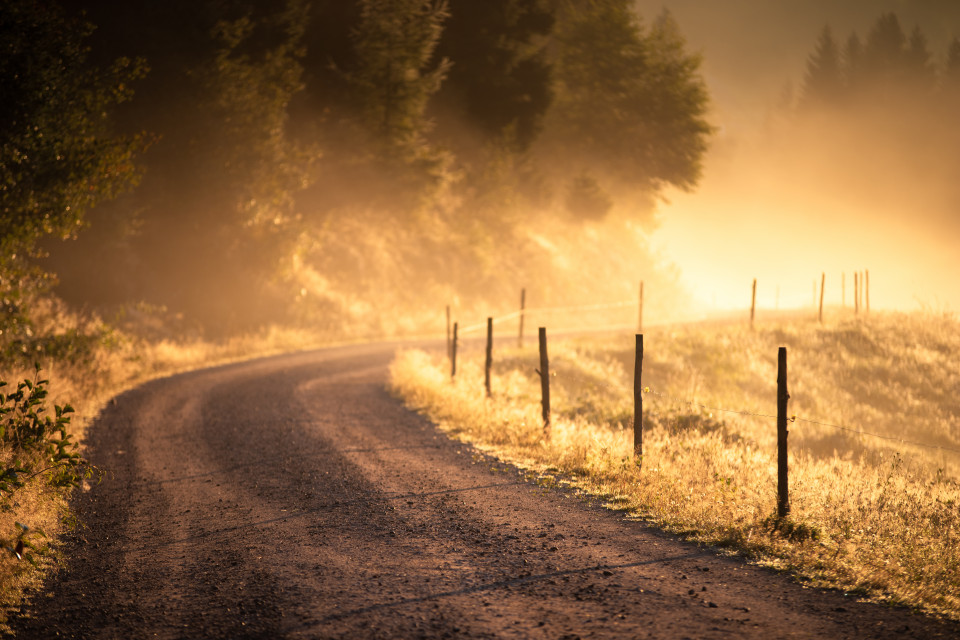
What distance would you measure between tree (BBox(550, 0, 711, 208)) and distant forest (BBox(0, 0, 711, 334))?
11 cm

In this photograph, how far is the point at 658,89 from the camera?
39.0m

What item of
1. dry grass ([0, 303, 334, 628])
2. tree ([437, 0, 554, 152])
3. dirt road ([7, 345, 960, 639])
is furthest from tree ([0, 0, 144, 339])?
tree ([437, 0, 554, 152])

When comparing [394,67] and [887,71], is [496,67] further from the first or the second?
[887,71]

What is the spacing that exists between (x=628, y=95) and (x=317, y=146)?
1965 centimetres

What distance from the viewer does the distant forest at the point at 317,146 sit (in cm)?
1362

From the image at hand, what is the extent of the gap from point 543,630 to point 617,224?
46461mm

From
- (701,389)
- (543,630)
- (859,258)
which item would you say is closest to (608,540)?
(543,630)

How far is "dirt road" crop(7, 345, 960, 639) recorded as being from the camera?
213 inches

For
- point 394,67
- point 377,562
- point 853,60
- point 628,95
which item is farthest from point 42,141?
point 853,60

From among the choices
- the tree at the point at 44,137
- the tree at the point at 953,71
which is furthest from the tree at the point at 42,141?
the tree at the point at 953,71

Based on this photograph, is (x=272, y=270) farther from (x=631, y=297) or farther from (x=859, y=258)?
(x=859, y=258)

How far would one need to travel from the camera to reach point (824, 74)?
87250 mm

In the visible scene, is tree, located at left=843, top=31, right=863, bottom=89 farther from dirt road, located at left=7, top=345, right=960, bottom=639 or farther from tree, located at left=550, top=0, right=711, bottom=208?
dirt road, located at left=7, top=345, right=960, bottom=639

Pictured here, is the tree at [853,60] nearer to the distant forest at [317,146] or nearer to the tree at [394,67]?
the distant forest at [317,146]
